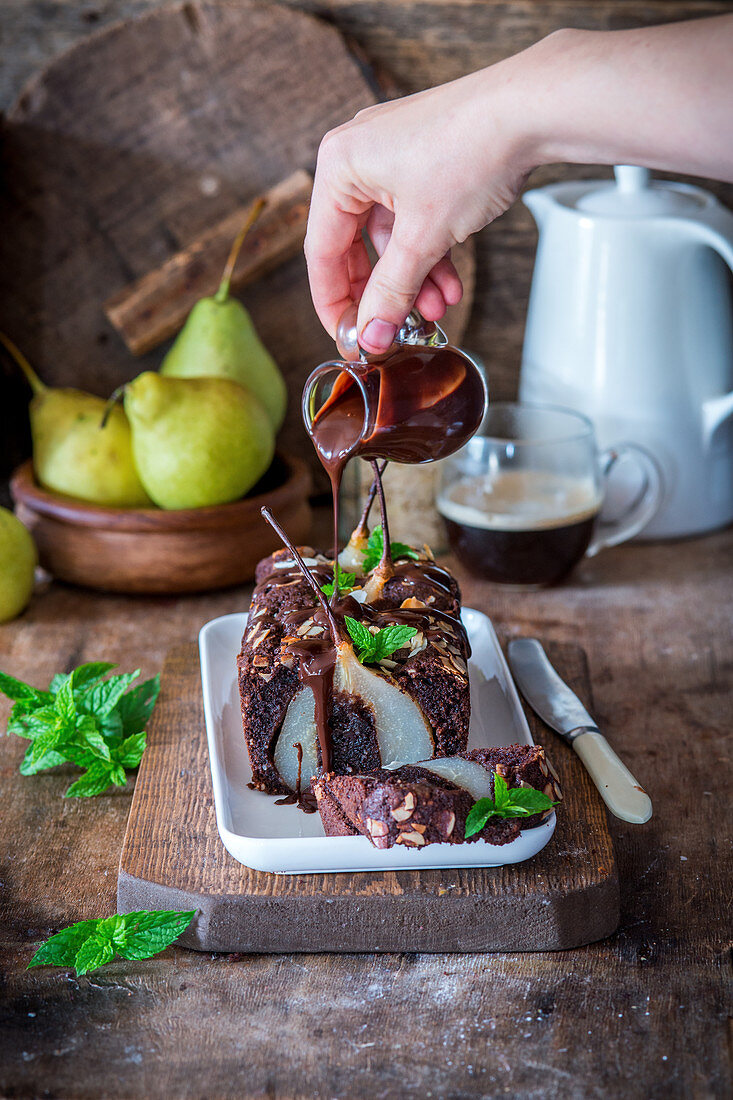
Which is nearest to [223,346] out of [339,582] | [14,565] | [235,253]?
[235,253]

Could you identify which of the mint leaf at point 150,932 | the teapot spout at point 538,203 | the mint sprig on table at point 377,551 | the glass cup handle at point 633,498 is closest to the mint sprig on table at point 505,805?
the mint leaf at point 150,932

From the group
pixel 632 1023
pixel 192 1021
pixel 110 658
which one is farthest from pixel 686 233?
pixel 192 1021

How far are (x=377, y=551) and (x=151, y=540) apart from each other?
39cm

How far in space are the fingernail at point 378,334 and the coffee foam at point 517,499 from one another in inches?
18.7

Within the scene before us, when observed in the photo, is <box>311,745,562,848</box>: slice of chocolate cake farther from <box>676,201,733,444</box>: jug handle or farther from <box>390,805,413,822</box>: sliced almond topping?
<box>676,201,733,444</box>: jug handle

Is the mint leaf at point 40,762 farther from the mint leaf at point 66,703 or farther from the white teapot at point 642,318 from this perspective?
the white teapot at point 642,318

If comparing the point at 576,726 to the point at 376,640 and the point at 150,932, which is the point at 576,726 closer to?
the point at 376,640

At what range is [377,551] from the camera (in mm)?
1104

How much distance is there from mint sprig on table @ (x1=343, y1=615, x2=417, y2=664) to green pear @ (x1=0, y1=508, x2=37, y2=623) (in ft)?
1.98

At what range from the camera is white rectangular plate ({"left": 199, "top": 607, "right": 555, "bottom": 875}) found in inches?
31.0

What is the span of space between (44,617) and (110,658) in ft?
0.56

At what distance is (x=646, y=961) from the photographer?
2.59 ft

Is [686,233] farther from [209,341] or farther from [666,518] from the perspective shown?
[209,341]

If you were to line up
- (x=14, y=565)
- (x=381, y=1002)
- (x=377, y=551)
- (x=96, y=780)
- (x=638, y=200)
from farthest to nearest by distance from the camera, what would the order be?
(x=638, y=200)
(x=14, y=565)
(x=377, y=551)
(x=96, y=780)
(x=381, y=1002)
